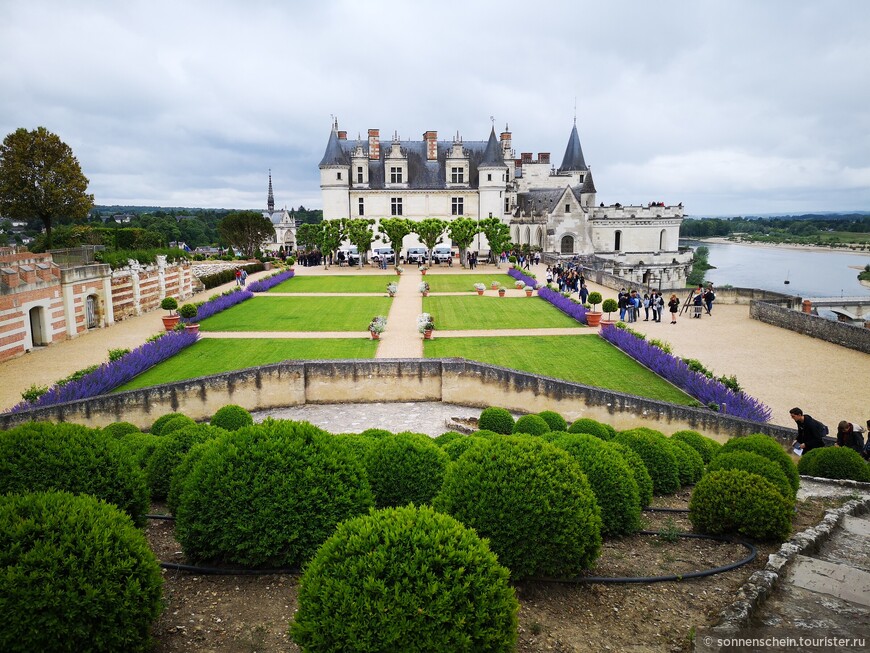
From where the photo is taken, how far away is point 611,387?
15.9m

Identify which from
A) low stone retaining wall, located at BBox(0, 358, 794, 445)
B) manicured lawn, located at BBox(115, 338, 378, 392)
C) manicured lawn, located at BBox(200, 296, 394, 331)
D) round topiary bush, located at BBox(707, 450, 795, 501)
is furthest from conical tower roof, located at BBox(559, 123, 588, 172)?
round topiary bush, located at BBox(707, 450, 795, 501)

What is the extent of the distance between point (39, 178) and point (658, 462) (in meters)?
37.0

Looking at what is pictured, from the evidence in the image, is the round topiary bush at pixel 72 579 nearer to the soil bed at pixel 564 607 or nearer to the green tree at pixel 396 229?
the soil bed at pixel 564 607

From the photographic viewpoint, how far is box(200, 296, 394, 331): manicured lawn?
23219 millimetres

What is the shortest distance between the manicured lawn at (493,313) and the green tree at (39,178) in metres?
22.0

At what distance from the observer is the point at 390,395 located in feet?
51.8

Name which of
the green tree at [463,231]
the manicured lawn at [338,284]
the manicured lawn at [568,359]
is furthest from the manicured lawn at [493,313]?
the green tree at [463,231]

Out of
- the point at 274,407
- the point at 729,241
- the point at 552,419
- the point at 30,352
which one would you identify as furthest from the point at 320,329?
the point at 729,241

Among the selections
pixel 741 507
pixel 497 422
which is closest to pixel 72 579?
pixel 741 507

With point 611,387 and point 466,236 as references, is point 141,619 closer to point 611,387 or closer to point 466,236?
point 611,387

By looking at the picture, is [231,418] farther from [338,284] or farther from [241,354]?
[338,284]

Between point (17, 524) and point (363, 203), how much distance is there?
54.2 meters

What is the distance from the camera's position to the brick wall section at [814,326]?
19531mm

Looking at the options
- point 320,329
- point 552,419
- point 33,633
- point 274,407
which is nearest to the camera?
point 33,633
